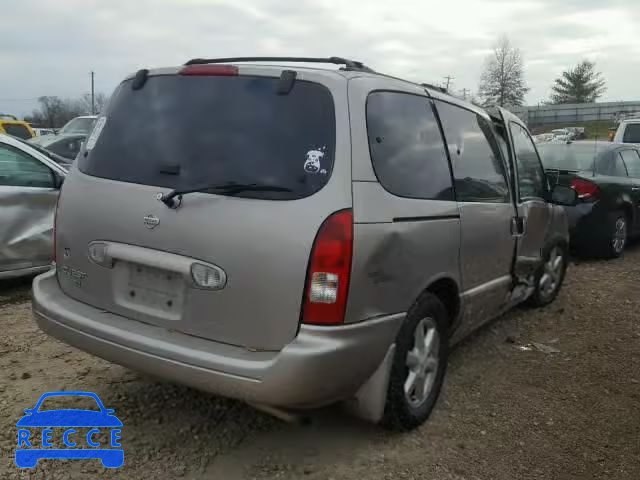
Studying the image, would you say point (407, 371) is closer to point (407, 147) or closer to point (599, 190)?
point (407, 147)

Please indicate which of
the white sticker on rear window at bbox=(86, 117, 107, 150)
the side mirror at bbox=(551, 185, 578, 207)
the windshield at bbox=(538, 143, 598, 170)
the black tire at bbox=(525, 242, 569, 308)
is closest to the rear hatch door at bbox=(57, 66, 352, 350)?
the white sticker on rear window at bbox=(86, 117, 107, 150)

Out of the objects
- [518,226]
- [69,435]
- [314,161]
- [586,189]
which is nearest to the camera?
[314,161]

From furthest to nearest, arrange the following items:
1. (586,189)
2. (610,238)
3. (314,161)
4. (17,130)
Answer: (17,130)
(610,238)
(586,189)
(314,161)

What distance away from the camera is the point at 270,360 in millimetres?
2557

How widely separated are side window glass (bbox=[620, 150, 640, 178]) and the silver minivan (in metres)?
6.33

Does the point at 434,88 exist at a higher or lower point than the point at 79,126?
lower

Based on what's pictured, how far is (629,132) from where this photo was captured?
13516 millimetres

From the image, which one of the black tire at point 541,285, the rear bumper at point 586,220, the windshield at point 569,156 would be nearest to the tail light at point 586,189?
the rear bumper at point 586,220

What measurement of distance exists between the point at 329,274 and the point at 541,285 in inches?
144

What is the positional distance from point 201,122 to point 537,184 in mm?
3214

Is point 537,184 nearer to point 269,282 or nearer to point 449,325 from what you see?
point 449,325

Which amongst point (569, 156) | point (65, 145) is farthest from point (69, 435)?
point (65, 145)

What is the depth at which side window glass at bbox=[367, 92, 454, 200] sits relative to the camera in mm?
2900

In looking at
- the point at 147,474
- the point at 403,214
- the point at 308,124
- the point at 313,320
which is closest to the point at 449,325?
the point at 403,214
